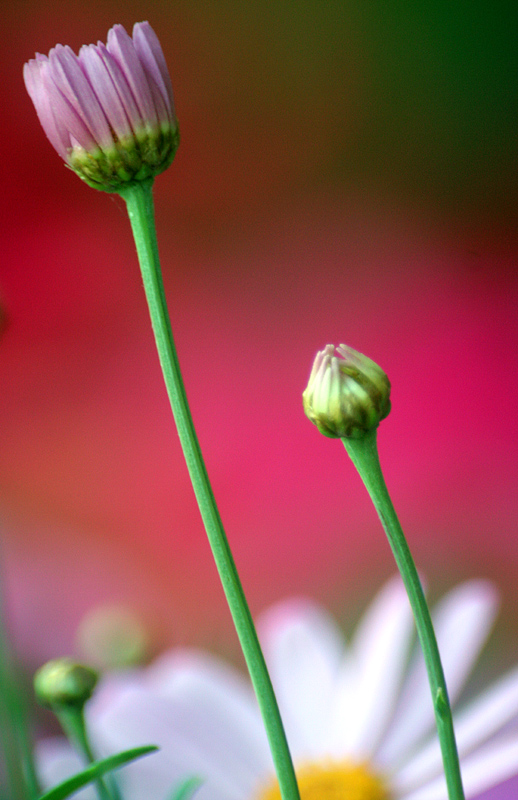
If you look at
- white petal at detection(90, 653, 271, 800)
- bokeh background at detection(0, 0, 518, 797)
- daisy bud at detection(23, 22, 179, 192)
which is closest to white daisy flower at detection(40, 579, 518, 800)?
white petal at detection(90, 653, 271, 800)

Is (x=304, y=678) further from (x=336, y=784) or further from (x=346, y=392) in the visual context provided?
(x=346, y=392)

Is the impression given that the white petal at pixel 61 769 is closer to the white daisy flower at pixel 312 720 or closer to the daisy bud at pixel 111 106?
the white daisy flower at pixel 312 720

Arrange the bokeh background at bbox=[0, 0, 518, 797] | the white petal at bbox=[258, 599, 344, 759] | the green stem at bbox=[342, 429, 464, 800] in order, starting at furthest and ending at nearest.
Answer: the bokeh background at bbox=[0, 0, 518, 797], the white petal at bbox=[258, 599, 344, 759], the green stem at bbox=[342, 429, 464, 800]

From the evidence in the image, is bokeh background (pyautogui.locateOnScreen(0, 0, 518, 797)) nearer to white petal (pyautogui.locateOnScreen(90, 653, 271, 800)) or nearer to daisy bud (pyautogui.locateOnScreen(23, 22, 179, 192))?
white petal (pyautogui.locateOnScreen(90, 653, 271, 800))

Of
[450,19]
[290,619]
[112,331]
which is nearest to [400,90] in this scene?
[450,19]

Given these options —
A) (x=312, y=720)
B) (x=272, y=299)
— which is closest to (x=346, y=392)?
(x=312, y=720)

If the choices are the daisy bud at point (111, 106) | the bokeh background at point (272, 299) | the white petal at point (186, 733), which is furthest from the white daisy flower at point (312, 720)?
the bokeh background at point (272, 299)
